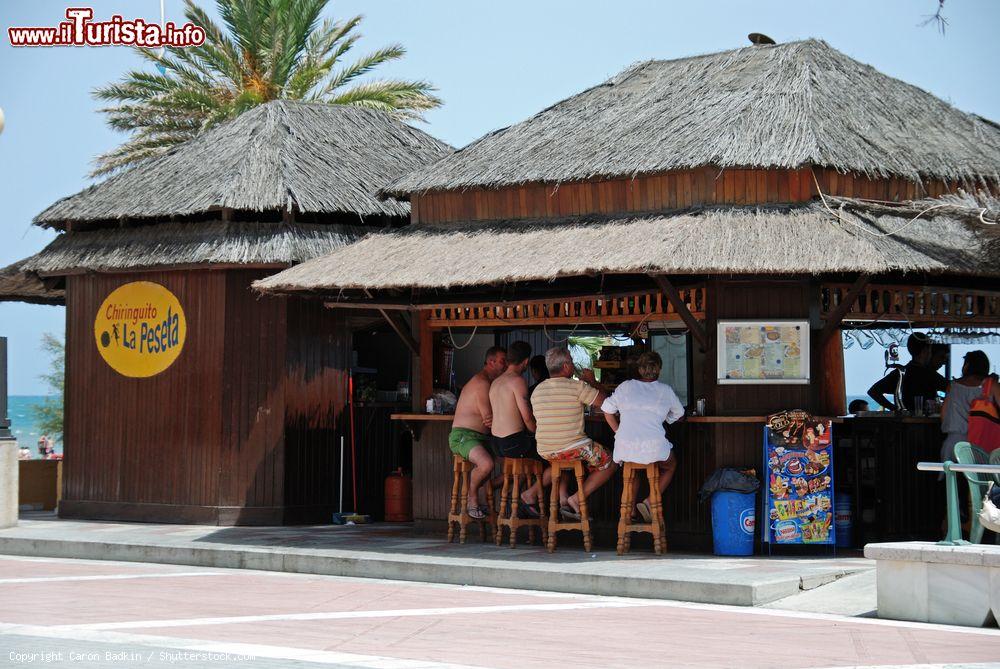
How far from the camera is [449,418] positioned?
53.3 feet

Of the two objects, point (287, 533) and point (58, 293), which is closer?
point (287, 533)

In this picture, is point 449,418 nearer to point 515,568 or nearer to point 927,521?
point 515,568

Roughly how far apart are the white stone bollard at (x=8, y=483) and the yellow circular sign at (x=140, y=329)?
1707mm

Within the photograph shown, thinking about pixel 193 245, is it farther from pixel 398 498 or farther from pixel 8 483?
pixel 398 498

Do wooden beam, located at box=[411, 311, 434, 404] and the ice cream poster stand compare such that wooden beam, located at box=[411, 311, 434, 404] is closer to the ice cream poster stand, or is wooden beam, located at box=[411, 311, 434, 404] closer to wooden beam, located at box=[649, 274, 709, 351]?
wooden beam, located at box=[649, 274, 709, 351]

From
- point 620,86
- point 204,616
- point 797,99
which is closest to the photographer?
point 204,616

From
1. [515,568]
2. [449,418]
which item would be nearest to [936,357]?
[449,418]

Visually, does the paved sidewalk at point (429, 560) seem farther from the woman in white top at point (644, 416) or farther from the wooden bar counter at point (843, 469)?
the woman in white top at point (644, 416)

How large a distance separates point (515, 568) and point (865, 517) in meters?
4.24

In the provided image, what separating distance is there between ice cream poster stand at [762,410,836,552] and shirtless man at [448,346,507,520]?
2981 millimetres

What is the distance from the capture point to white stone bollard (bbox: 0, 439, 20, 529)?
696 inches

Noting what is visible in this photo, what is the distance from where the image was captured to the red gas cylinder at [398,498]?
1852 centimetres

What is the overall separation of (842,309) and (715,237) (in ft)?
4.81

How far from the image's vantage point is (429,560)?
13.7 meters
